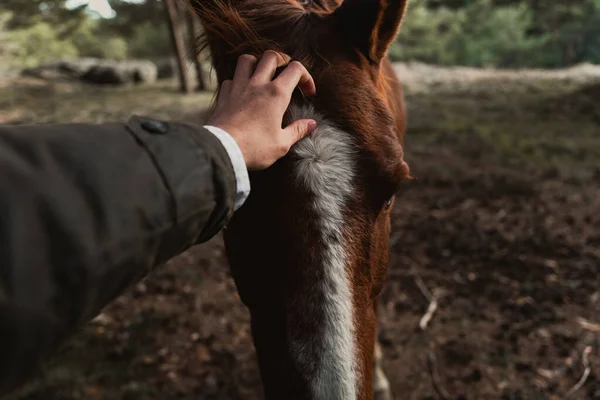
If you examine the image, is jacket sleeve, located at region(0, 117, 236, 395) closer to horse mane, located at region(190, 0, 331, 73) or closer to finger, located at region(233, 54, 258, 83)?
finger, located at region(233, 54, 258, 83)

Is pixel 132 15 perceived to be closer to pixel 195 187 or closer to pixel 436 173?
pixel 436 173

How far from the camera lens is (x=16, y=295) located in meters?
0.78

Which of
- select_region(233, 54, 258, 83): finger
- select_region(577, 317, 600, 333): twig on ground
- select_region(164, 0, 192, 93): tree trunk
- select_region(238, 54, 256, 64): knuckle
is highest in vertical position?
select_region(238, 54, 256, 64): knuckle

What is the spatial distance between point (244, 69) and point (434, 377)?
117 inches

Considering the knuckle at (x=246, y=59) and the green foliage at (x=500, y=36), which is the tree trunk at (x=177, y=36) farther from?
the knuckle at (x=246, y=59)

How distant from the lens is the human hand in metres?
1.23

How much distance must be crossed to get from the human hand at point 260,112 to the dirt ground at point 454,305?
267 cm

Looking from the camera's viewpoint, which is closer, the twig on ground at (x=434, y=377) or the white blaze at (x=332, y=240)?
the white blaze at (x=332, y=240)

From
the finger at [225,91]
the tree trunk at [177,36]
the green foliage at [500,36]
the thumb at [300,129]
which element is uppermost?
the finger at [225,91]

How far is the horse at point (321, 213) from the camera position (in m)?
1.41

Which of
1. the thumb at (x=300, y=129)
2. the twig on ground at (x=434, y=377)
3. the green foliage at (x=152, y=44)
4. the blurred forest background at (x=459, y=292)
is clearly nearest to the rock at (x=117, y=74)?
the blurred forest background at (x=459, y=292)

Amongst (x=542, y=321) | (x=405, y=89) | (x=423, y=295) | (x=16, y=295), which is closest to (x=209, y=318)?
(x=423, y=295)

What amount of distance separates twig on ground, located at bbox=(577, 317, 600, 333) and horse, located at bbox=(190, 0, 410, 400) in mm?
3009

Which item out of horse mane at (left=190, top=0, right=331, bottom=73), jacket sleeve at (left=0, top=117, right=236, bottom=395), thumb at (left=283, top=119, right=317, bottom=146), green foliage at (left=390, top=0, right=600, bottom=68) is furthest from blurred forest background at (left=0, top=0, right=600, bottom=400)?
green foliage at (left=390, top=0, right=600, bottom=68)
